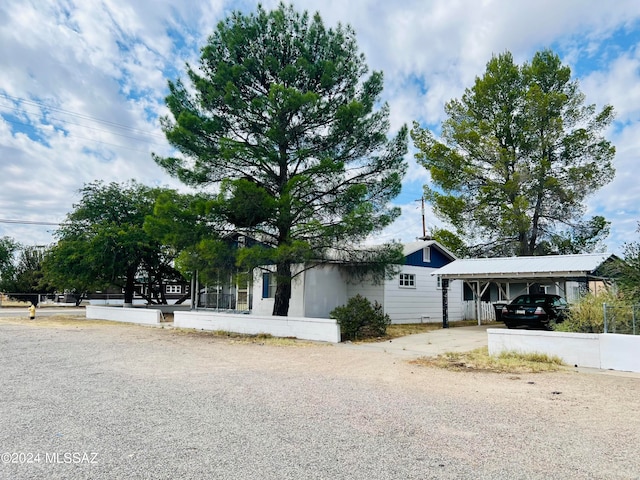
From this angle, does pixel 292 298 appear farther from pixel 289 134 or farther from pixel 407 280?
pixel 289 134

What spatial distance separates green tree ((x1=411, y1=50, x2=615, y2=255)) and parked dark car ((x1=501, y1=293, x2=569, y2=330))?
6.85 metres

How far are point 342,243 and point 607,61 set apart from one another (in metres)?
11.1

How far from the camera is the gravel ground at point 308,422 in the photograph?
12.9ft

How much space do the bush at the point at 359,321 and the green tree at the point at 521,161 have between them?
1140 centimetres

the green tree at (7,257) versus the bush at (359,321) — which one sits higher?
the green tree at (7,257)

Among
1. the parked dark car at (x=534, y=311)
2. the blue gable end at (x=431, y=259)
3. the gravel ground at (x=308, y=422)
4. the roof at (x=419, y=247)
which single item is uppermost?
the roof at (x=419, y=247)

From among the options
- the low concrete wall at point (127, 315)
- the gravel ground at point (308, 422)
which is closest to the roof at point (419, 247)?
the gravel ground at point (308, 422)

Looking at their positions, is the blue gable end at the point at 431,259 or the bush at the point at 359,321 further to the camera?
the blue gable end at the point at 431,259

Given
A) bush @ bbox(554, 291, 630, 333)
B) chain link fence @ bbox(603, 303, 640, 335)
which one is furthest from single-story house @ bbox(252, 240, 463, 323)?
chain link fence @ bbox(603, 303, 640, 335)

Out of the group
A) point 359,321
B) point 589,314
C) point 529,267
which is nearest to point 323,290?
point 359,321

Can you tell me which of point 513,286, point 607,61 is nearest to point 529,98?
point 607,61

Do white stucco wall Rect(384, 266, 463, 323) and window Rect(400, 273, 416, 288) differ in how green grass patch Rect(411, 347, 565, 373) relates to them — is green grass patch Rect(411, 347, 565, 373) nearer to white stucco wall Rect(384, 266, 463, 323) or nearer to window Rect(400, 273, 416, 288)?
white stucco wall Rect(384, 266, 463, 323)

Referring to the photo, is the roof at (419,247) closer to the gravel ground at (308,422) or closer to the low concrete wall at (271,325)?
the low concrete wall at (271,325)

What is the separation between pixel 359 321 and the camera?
14.0 meters
